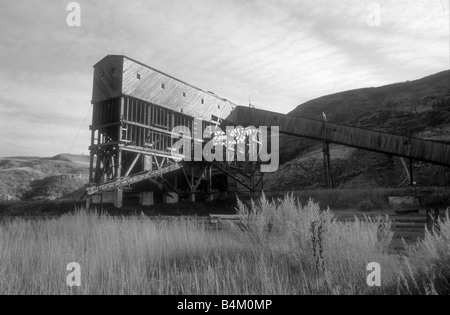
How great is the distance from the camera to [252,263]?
5.43 meters

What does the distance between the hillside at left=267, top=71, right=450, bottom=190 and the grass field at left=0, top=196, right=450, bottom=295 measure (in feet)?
85.0

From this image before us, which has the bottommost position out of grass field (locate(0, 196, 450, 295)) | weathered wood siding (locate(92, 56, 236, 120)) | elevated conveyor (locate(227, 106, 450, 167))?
grass field (locate(0, 196, 450, 295))

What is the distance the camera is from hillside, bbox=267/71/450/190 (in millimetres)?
33688

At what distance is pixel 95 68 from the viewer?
22.0 m

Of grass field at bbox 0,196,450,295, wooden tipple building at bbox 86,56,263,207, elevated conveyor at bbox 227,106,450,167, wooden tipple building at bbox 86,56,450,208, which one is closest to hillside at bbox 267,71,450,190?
elevated conveyor at bbox 227,106,450,167

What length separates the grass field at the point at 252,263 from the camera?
13.6 feet

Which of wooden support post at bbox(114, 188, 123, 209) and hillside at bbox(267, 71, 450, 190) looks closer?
wooden support post at bbox(114, 188, 123, 209)

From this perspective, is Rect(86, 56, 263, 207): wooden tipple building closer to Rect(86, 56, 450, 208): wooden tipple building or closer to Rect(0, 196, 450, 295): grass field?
Rect(86, 56, 450, 208): wooden tipple building

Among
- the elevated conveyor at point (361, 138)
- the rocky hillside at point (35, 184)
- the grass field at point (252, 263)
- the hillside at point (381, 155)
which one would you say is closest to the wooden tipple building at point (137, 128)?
the elevated conveyor at point (361, 138)

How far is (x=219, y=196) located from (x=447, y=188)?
16385mm

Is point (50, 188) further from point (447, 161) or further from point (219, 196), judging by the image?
point (447, 161)

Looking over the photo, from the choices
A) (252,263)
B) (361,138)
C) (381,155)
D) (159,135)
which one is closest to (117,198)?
(159,135)

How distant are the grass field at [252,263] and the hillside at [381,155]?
25.9 meters

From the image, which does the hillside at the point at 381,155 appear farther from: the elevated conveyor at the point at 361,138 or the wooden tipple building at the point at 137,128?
the wooden tipple building at the point at 137,128
